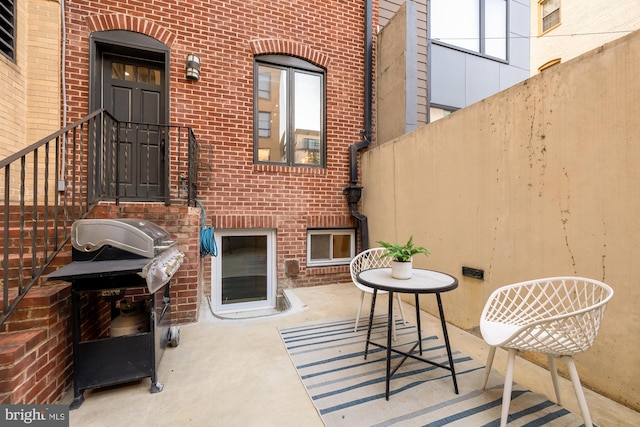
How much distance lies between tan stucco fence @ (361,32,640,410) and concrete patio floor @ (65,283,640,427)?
0.28 metres

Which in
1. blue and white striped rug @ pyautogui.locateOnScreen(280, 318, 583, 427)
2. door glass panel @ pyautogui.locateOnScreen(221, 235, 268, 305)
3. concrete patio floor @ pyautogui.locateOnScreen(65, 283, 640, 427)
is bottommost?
concrete patio floor @ pyautogui.locateOnScreen(65, 283, 640, 427)

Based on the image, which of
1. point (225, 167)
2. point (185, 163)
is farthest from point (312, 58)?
point (185, 163)

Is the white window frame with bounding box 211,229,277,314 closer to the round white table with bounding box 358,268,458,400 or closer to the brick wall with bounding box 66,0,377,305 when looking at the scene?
the brick wall with bounding box 66,0,377,305

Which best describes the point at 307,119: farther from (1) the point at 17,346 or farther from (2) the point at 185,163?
(1) the point at 17,346

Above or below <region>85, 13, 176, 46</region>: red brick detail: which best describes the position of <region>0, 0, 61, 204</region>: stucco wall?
below

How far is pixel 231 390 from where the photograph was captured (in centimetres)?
185

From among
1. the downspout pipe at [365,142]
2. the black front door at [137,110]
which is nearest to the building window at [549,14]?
the downspout pipe at [365,142]

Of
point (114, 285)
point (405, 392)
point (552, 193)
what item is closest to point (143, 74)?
point (114, 285)

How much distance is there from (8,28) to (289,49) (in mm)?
3159

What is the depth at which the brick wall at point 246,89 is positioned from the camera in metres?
3.50

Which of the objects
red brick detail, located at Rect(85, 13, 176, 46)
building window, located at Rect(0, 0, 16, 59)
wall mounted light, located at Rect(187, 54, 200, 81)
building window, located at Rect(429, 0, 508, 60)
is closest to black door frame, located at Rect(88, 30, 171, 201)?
red brick detail, located at Rect(85, 13, 176, 46)

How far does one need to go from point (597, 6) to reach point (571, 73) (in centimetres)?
812

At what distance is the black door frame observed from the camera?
3.36 metres

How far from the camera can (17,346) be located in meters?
1.43
